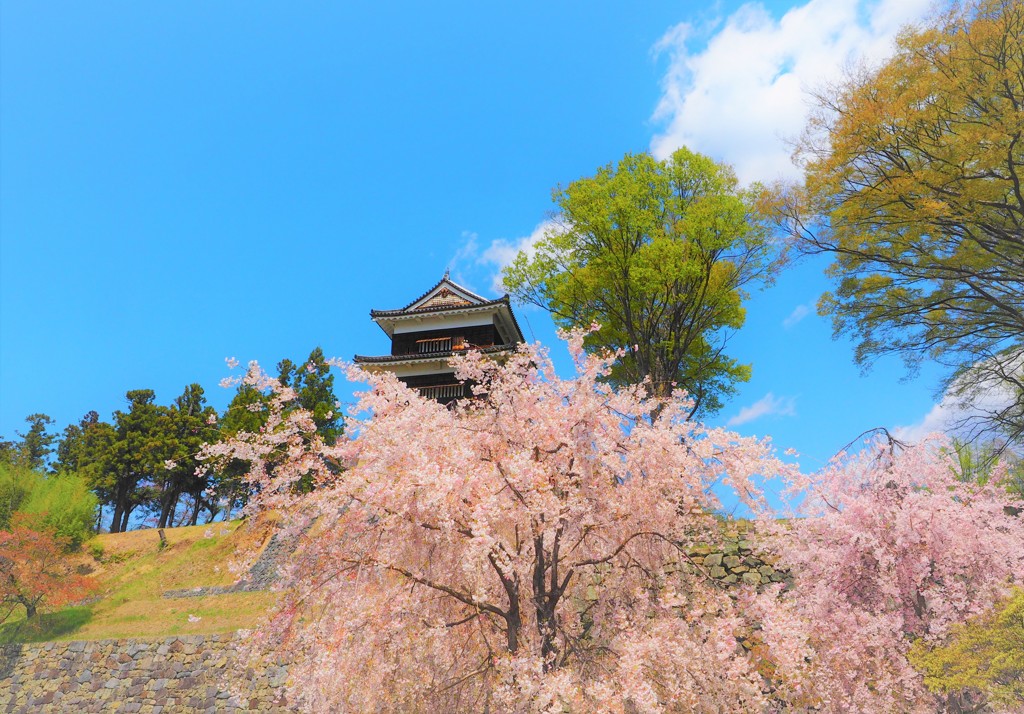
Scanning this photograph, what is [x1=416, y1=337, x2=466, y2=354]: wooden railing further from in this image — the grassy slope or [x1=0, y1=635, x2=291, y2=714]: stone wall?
[x1=0, y1=635, x2=291, y2=714]: stone wall

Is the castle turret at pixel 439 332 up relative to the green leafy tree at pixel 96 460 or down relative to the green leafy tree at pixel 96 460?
up

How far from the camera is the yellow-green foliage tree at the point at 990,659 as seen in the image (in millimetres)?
7262

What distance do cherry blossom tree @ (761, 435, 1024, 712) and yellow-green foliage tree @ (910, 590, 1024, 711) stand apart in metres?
0.49

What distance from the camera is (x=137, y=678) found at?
15797 mm

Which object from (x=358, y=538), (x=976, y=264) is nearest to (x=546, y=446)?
(x=358, y=538)

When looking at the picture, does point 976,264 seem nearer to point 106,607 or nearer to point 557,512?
point 557,512

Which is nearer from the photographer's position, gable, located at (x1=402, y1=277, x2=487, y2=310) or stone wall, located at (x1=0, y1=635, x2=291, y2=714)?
stone wall, located at (x1=0, y1=635, x2=291, y2=714)

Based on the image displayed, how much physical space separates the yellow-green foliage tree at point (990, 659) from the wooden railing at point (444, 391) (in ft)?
61.9

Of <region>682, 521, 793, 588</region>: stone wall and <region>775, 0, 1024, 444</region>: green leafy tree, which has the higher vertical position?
<region>775, 0, 1024, 444</region>: green leafy tree

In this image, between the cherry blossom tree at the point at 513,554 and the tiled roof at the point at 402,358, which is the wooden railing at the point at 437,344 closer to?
the tiled roof at the point at 402,358

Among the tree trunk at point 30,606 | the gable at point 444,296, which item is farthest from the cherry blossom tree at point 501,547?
the gable at point 444,296

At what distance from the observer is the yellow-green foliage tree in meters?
7.26

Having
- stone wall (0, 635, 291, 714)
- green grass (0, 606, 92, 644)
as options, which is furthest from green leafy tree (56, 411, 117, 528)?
stone wall (0, 635, 291, 714)

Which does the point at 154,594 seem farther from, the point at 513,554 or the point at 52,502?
the point at 513,554
